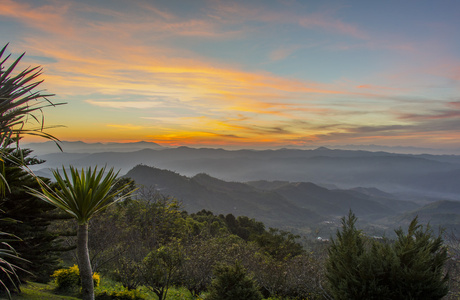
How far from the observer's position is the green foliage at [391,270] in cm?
774

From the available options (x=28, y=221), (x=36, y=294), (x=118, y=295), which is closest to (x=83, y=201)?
(x=28, y=221)

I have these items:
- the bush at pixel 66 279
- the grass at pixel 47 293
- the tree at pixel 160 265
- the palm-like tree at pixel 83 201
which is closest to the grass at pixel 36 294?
the grass at pixel 47 293

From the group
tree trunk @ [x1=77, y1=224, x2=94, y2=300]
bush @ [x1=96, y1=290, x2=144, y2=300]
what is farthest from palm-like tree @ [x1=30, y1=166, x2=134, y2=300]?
bush @ [x1=96, y1=290, x2=144, y2=300]

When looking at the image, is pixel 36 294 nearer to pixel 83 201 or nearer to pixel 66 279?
pixel 66 279

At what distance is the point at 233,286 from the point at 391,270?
19.1 feet

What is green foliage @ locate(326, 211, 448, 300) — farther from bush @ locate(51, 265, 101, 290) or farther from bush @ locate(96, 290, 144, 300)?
bush @ locate(51, 265, 101, 290)

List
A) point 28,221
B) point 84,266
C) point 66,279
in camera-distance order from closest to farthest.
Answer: point 84,266 < point 28,221 < point 66,279

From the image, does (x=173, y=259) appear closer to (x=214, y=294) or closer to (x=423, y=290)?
(x=214, y=294)

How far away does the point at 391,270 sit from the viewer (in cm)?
798

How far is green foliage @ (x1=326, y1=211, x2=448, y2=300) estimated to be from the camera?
7.74 m

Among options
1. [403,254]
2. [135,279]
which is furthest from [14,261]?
[403,254]

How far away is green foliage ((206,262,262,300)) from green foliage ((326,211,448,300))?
3290 mm

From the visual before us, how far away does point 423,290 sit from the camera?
7.77 meters

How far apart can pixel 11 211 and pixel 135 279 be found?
6992 mm
